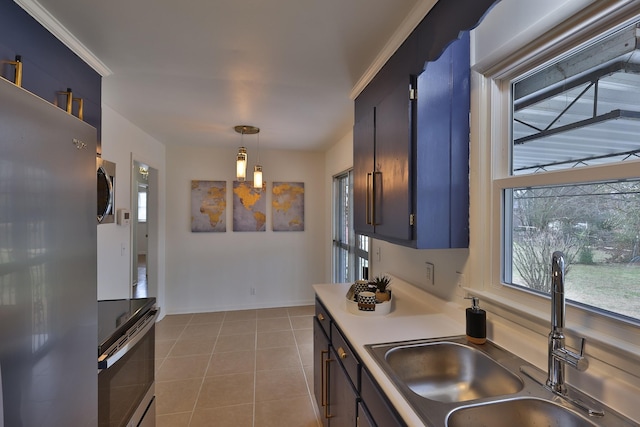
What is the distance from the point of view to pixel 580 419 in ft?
2.71

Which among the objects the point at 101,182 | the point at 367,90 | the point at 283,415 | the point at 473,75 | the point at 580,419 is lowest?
the point at 283,415

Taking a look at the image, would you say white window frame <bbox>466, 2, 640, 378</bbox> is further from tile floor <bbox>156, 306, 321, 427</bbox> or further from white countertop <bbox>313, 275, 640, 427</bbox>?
tile floor <bbox>156, 306, 321, 427</bbox>

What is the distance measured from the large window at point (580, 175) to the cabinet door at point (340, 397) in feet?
2.91

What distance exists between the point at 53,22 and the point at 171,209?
292cm

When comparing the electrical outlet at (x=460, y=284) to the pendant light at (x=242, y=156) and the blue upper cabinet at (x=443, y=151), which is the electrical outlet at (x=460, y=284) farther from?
the pendant light at (x=242, y=156)

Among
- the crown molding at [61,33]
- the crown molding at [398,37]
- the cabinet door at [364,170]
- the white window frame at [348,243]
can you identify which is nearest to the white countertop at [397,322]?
the cabinet door at [364,170]

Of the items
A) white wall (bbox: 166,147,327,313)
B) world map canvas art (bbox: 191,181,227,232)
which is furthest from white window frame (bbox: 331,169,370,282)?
world map canvas art (bbox: 191,181,227,232)

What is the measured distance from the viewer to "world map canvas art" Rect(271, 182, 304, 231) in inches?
173

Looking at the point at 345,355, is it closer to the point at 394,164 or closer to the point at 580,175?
the point at 394,164

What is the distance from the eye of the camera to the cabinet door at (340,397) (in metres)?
1.32

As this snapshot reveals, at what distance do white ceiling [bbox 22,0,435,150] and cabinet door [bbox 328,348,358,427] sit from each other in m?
1.69

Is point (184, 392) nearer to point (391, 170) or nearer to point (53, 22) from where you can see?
point (391, 170)

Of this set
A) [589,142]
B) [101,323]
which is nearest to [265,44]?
[589,142]

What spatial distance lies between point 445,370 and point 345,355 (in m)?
0.44
